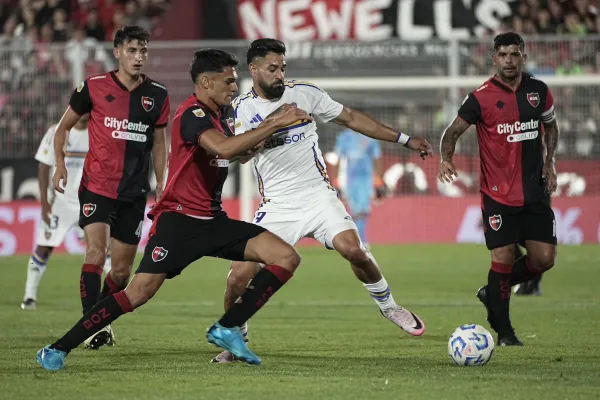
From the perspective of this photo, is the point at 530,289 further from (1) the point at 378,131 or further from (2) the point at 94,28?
(2) the point at 94,28

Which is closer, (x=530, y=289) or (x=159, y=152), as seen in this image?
(x=159, y=152)

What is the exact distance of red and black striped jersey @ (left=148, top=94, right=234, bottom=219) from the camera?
295 inches

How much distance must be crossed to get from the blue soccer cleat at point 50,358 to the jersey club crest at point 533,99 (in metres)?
4.09

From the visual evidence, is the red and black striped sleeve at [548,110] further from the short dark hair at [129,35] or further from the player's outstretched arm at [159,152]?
the short dark hair at [129,35]

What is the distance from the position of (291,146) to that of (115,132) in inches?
55.4

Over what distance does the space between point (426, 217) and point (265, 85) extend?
39.9 ft

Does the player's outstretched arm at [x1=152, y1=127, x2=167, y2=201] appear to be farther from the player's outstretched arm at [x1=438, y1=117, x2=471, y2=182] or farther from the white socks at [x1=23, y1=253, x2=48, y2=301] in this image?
the white socks at [x1=23, y1=253, x2=48, y2=301]

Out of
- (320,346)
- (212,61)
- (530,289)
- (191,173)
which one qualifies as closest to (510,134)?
(320,346)

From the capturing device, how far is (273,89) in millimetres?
8664

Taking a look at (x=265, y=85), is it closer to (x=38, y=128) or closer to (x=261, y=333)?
(x=261, y=333)

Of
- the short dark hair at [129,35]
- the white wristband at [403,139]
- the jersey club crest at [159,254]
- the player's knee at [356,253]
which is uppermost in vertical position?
the short dark hair at [129,35]

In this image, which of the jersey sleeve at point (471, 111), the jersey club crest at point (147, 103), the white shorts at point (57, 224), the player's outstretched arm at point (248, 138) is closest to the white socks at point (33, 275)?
the white shorts at point (57, 224)

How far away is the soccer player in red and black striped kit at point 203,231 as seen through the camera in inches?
290

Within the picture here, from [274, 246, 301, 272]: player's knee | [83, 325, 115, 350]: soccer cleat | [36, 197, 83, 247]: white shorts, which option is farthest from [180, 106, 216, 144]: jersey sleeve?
[36, 197, 83, 247]: white shorts
